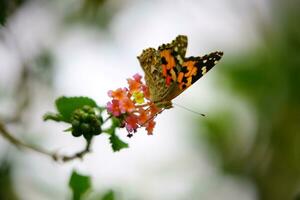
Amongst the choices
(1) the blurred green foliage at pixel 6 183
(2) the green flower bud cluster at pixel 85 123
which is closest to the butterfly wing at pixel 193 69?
(2) the green flower bud cluster at pixel 85 123

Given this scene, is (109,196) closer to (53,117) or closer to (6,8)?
(53,117)

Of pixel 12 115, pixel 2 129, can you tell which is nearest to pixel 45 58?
pixel 12 115

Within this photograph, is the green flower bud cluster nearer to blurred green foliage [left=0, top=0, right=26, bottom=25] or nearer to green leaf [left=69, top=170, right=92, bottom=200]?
green leaf [left=69, top=170, right=92, bottom=200]

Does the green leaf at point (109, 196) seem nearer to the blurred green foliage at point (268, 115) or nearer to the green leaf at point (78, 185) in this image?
the green leaf at point (78, 185)

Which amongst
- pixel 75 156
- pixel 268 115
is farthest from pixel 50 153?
pixel 268 115

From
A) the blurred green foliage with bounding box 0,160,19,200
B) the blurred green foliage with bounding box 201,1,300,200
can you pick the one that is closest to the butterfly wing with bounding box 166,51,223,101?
the blurred green foliage with bounding box 0,160,19,200
